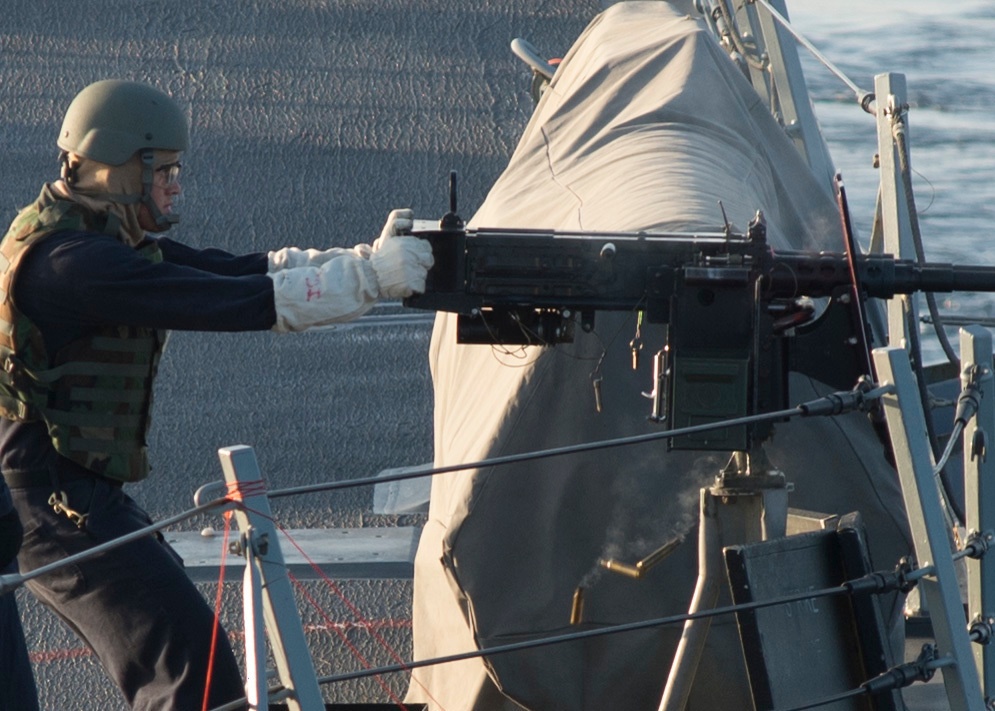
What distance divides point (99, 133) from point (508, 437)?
4.35 ft

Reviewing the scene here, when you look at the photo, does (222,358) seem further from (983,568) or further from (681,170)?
(983,568)

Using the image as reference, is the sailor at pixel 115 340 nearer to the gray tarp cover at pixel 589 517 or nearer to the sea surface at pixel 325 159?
the gray tarp cover at pixel 589 517

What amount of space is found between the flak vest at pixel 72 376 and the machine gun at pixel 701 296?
786mm

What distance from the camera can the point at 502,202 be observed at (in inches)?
226

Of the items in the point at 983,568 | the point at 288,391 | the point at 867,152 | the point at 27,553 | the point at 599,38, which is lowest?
the point at 983,568

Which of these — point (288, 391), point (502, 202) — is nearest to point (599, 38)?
point (502, 202)

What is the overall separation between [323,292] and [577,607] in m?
1.12

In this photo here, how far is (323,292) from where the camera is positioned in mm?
3859

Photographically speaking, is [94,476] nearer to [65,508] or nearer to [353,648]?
[65,508]

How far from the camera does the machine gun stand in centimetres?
390

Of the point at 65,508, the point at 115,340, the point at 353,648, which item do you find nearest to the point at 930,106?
the point at 353,648

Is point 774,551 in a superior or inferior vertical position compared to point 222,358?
inferior

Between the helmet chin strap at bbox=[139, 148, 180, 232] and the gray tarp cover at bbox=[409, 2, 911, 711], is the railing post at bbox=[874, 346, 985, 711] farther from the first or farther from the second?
the helmet chin strap at bbox=[139, 148, 180, 232]

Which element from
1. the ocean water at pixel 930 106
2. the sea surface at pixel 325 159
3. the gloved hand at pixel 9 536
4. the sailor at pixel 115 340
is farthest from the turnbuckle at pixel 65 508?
the ocean water at pixel 930 106
